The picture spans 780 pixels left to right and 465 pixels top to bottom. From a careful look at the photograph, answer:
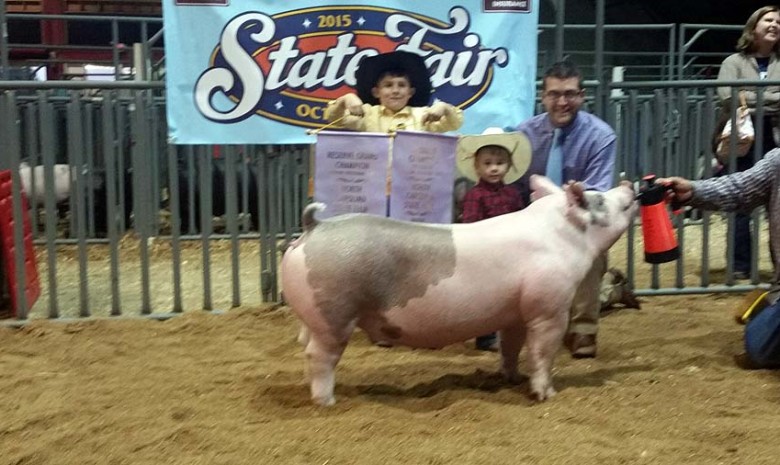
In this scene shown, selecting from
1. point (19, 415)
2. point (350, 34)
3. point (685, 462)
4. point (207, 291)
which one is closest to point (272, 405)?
point (19, 415)

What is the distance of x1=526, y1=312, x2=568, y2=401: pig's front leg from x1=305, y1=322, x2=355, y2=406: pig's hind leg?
2.25ft

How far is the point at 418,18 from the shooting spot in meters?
4.66

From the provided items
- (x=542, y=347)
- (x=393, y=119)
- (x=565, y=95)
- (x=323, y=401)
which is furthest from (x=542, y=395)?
(x=393, y=119)

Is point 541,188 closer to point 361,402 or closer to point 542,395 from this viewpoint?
point 542,395

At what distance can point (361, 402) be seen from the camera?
10.9 ft

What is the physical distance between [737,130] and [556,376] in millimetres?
2466

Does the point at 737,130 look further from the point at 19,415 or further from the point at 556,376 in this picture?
the point at 19,415

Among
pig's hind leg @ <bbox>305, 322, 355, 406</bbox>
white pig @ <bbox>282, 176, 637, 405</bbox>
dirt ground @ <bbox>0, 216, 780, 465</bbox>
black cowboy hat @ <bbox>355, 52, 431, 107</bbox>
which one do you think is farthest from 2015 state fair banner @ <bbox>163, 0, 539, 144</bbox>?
pig's hind leg @ <bbox>305, 322, 355, 406</bbox>

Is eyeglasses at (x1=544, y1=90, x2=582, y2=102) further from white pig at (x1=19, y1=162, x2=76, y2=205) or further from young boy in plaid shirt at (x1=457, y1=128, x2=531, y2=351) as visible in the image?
white pig at (x1=19, y1=162, x2=76, y2=205)

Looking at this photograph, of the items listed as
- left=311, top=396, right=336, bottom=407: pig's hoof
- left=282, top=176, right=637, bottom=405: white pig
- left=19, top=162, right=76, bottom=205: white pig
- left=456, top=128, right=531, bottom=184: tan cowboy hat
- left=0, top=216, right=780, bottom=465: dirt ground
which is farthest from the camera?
left=19, top=162, right=76, bottom=205: white pig

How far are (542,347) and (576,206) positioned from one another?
0.54 metres

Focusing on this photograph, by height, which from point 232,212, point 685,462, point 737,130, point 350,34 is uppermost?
point 350,34

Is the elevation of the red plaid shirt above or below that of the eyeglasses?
below

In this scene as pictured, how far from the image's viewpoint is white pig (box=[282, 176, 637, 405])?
3.11 m
